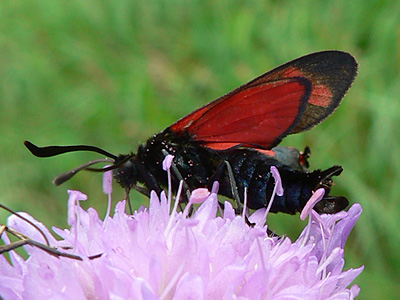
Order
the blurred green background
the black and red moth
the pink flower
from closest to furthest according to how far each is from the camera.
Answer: the pink flower, the black and red moth, the blurred green background

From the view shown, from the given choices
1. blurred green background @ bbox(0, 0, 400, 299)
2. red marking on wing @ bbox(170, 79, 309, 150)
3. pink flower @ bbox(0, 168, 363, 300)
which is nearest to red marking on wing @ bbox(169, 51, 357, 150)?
red marking on wing @ bbox(170, 79, 309, 150)

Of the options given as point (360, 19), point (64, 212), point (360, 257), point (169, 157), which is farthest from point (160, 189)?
point (360, 19)

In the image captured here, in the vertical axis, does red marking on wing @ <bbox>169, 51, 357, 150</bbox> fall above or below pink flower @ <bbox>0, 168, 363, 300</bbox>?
above

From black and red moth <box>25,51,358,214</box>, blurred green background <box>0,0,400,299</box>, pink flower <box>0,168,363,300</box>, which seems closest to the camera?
pink flower <box>0,168,363,300</box>

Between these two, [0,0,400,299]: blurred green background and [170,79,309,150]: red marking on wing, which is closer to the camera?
[170,79,309,150]: red marking on wing

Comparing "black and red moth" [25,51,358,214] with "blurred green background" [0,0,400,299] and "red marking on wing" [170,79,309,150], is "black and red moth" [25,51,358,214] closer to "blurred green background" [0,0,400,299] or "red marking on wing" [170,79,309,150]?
"red marking on wing" [170,79,309,150]

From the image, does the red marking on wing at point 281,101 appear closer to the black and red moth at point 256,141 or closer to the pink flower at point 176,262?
the black and red moth at point 256,141

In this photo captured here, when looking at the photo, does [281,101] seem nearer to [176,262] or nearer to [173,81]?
[176,262]
